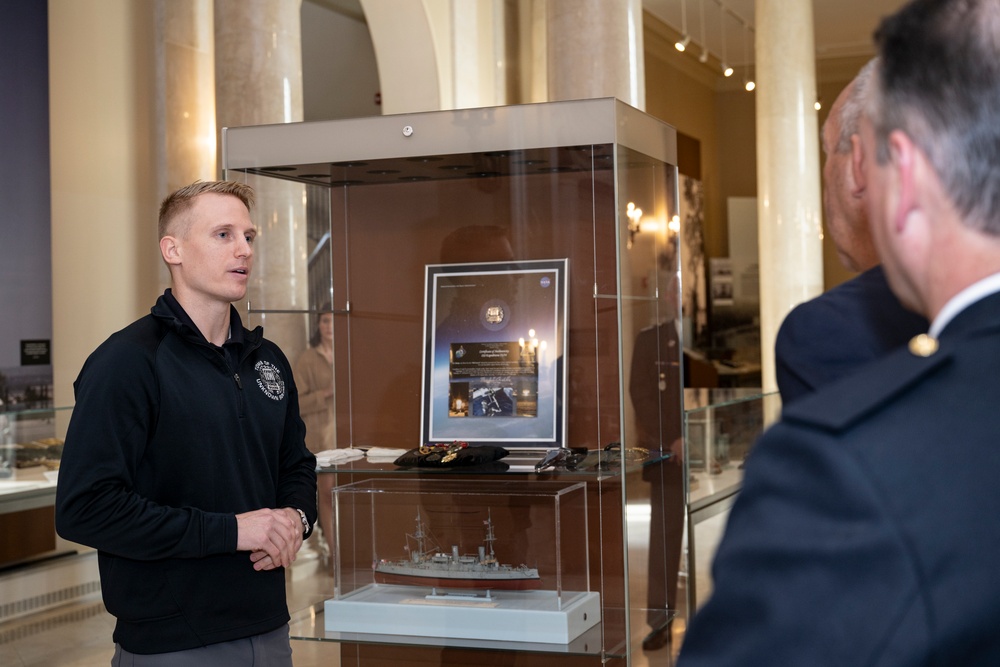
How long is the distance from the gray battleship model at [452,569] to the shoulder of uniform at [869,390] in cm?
262

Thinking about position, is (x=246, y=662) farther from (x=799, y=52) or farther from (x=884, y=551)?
(x=799, y=52)

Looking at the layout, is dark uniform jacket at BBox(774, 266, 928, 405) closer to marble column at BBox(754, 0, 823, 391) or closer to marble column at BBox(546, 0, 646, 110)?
marble column at BBox(546, 0, 646, 110)

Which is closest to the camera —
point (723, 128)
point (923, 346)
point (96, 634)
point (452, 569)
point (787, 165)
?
point (923, 346)

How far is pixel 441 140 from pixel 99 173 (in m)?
5.79

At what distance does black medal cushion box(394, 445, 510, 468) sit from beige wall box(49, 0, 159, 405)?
5339 mm

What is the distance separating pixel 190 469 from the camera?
2.68 meters

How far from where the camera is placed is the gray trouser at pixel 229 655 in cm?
262

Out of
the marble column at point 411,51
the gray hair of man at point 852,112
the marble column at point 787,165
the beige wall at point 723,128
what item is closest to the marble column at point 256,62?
the marble column at point 411,51

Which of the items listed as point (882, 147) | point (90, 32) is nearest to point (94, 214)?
point (90, 32)

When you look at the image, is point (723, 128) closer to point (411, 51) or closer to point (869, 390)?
point (411, 51)

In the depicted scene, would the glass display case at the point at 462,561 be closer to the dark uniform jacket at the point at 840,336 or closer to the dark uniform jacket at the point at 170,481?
the dark uniform jacket at the point at 170,481

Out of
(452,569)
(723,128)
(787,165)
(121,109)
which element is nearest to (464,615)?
(452,569)

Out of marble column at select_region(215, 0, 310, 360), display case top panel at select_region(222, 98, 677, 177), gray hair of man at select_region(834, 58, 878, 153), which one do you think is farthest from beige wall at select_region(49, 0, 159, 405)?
gray hair of man at select_region(834, 58, 878, 153)

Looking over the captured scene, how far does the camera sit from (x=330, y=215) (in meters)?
3.91
